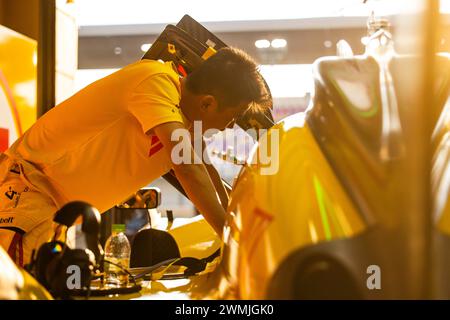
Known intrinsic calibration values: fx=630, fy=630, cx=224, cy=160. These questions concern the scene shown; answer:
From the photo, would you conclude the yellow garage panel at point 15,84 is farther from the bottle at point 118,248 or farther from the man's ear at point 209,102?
the man's ear at point 209,102

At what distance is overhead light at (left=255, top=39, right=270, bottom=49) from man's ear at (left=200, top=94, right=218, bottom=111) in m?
3.77

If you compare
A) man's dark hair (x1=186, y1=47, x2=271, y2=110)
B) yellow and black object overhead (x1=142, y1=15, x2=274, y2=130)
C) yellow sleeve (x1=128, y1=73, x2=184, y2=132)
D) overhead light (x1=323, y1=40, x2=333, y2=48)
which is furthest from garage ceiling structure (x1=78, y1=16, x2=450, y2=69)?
yellow sleeve (x1=128, y1=73, x2=184, y2=132)

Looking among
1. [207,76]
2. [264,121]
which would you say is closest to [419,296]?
[207,76]

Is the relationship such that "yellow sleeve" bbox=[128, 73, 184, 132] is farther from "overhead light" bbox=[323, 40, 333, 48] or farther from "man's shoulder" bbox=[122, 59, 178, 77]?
"overhead light" bbox=[323, 40, 333, 48]

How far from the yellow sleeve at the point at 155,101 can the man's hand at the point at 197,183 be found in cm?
2

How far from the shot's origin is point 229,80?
5.51 feet

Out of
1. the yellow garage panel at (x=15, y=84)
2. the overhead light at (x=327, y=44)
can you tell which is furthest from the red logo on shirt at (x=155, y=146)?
the overhead light at (x=327, y=44)

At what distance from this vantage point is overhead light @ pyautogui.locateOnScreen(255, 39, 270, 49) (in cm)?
537

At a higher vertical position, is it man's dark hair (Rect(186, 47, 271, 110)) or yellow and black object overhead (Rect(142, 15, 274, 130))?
yellow and black object overhead (Rect(142, 15, 274, 130))

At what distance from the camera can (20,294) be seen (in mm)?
701

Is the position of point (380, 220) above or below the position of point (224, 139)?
below

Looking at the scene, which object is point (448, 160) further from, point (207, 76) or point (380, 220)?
point (207, 76)

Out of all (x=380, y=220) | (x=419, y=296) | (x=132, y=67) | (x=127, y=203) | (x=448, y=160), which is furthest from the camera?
(x=127, y=203)

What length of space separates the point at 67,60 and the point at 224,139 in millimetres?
2211
